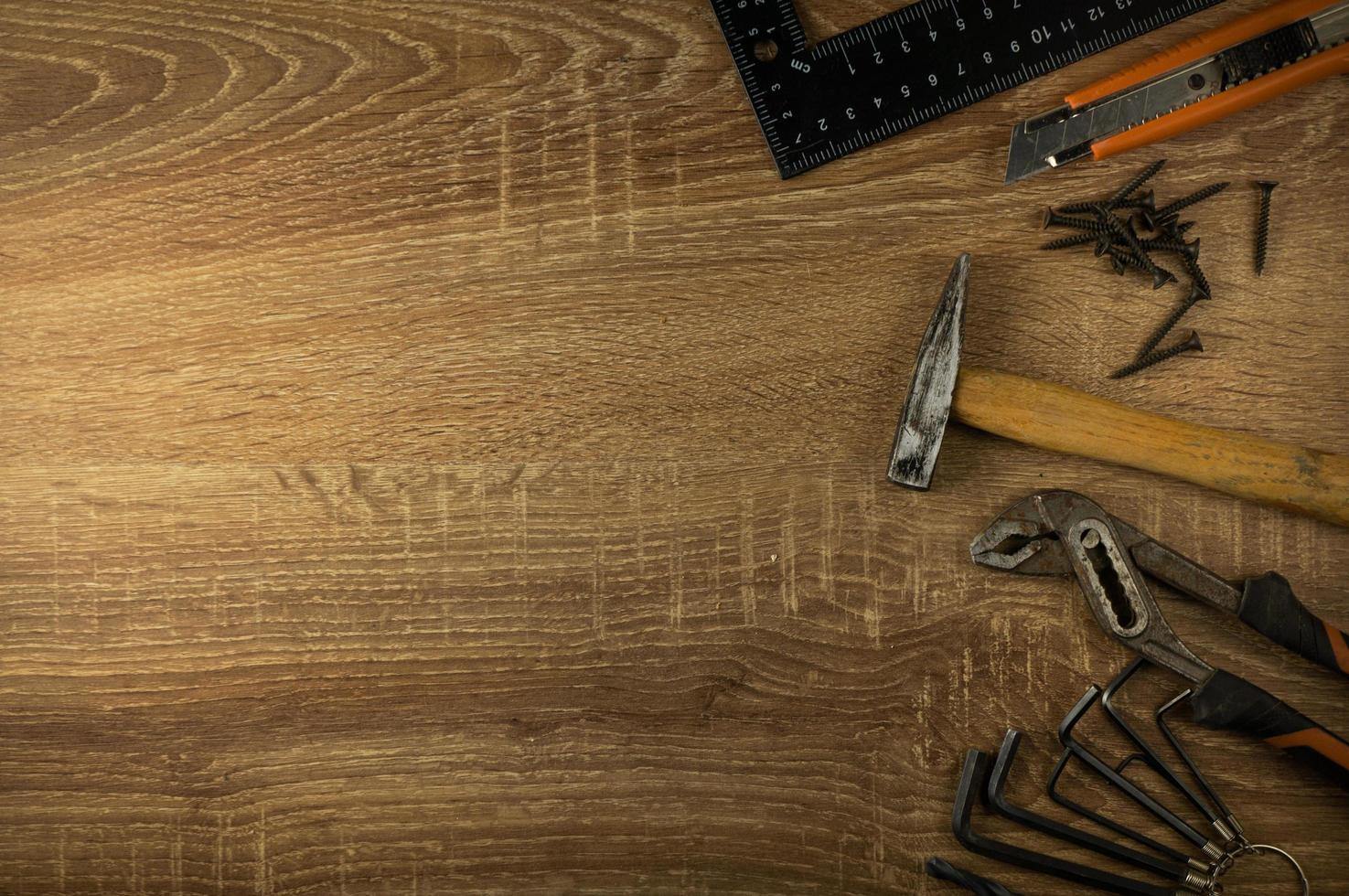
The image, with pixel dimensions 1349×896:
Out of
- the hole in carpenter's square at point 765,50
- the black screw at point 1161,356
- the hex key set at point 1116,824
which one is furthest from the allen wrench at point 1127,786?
the hole in carpenter's square at point 765,50

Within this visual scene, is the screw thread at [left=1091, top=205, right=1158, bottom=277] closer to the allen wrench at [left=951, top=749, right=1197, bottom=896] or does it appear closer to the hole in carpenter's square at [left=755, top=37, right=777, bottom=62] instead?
the hole in carpenter's square at [left=755, top=37, right=777, bottom=62]

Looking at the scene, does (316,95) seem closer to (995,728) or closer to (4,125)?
(4,125)

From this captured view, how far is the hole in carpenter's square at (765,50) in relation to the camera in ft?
5.56

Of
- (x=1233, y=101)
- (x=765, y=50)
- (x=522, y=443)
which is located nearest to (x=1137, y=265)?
(x=1233, y=101)

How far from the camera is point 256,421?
1.71m

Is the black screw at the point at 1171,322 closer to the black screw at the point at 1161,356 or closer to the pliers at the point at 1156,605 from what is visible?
the black screw at the point at 1161,356

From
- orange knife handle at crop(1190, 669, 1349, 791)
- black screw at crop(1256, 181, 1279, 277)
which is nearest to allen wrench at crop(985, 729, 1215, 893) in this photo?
orange knife handle at crop(1190, 669, 1349, 791)

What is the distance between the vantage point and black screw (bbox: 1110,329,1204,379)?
1.66 m

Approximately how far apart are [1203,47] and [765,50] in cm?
73

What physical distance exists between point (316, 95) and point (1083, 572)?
5.12ft

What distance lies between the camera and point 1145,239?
5.51 ft

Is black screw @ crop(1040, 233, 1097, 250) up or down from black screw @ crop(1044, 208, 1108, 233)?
down

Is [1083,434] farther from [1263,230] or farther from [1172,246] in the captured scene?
[1263,230]

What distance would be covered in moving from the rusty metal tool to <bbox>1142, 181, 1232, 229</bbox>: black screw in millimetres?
111
